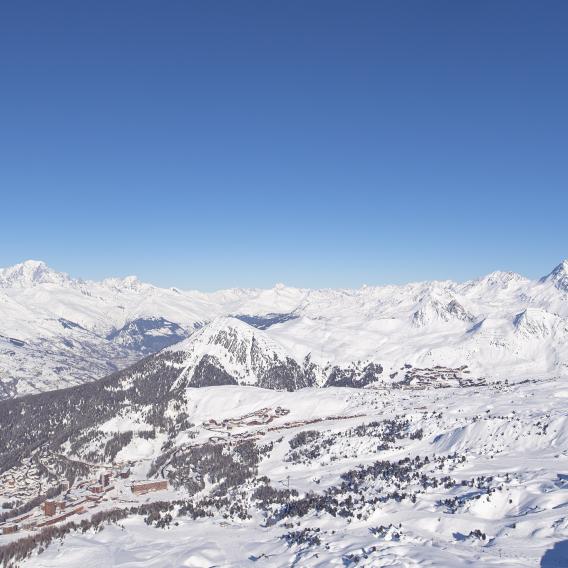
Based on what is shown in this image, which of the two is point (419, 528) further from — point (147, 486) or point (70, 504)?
point (70, 504)

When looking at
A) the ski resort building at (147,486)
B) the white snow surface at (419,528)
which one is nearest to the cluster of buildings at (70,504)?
the ski resort building at (147,486)

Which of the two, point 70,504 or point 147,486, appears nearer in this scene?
point 70,504

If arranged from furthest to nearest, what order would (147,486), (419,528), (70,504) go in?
(147,486) → (70,504) → (419,528)

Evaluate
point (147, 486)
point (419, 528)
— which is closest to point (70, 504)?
point (147, 486)

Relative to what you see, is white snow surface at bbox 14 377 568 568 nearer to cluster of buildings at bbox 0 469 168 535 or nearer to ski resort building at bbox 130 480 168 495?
cluster of buildings at bbox 0 469 168 535

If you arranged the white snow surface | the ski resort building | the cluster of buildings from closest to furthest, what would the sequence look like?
the white snow surface < the cluster of buildings < the ski resort building

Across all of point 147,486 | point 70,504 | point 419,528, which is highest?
point 147,486

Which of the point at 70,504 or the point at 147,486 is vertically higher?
the point at 147,486

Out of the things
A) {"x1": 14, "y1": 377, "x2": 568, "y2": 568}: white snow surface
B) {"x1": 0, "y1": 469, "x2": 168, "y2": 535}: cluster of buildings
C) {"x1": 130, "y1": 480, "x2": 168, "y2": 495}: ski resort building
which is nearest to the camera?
{"x1": 14, "y1": 377, "x2": 568, "y2": 568}: white snow surface

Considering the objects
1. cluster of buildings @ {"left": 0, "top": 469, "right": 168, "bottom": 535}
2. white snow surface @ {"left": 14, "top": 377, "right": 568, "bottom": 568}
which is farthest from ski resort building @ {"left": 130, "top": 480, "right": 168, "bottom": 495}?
white snow surface @ {"left": 14, "top": 377, "right": 568, "bottom": 568}

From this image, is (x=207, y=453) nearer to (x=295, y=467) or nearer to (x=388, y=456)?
(x=295, y=467)

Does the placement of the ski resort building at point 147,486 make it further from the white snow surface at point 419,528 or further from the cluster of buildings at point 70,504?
the white snow surface at point 419,528

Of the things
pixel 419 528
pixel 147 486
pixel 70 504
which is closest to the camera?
pixel 419 528
